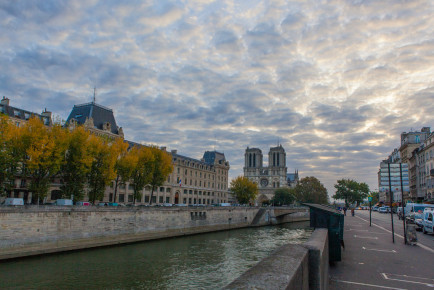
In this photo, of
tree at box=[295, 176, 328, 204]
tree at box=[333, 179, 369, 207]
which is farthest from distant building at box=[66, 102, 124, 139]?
tree at box=[333, 179, 369, 207]

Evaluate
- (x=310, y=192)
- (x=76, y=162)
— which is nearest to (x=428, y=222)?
(x=76, y=162)

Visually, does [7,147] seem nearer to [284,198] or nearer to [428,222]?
[428,222]

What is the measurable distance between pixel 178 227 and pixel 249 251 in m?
17.5

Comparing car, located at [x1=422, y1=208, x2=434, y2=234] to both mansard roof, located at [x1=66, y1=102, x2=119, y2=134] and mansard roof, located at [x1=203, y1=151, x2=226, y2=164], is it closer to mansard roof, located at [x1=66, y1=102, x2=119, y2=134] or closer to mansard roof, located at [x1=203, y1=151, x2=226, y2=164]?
mansard roof, located at [x1=66, y1=102, x2=119, y2=134]

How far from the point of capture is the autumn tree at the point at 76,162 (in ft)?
133

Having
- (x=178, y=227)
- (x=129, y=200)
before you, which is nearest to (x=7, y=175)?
(x=178, y=227)

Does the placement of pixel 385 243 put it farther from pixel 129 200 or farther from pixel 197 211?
pixel 129 200

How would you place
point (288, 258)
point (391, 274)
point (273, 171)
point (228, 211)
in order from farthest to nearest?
point (273, 171) → point (228, 211) → point (391, 274) → point (288, 258)

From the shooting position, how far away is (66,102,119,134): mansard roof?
208 feet

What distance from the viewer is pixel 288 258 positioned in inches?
213

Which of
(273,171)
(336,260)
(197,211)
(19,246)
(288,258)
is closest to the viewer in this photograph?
(288,258)

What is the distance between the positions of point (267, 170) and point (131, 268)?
157 meters

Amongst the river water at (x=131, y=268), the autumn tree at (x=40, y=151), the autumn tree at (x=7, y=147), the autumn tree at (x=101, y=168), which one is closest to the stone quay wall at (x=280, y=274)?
Answer: the river water at (x=131, y=268)

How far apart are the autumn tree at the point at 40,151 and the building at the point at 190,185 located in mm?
25622
